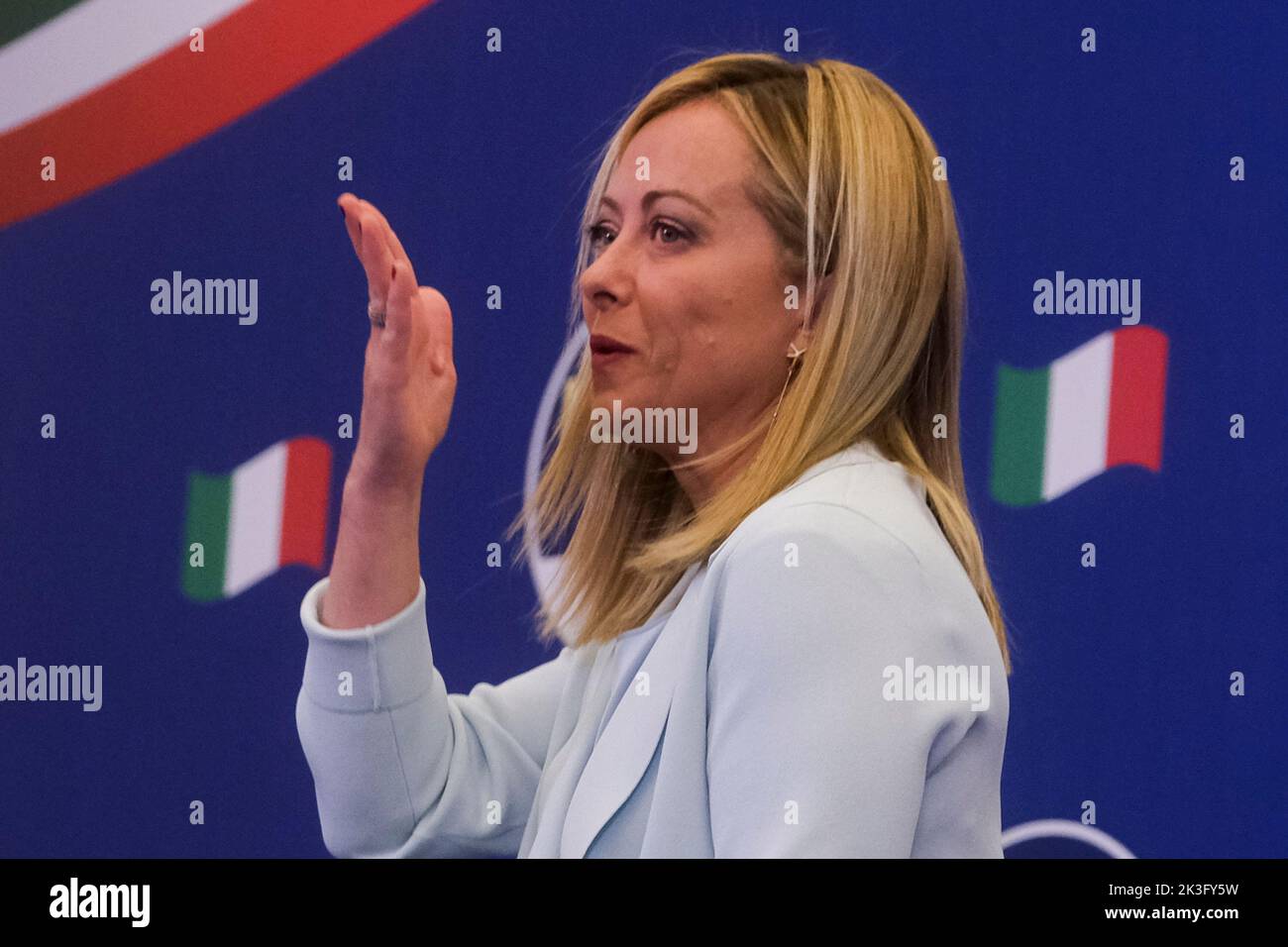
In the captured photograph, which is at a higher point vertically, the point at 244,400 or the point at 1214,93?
the point at 1214,93

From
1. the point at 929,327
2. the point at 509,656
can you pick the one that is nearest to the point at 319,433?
the point at 509,656

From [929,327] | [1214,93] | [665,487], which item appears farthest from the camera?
[1214,93]

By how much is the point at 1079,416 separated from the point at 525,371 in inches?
29.3

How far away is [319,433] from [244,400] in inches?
4.3

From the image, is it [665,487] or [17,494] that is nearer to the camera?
[665,487]

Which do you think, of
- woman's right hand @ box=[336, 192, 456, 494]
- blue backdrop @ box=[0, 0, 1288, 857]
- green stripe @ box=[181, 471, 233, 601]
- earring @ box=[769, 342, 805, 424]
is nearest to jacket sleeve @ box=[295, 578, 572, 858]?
woman's right hand @ box=[336, 192, 456, 494]

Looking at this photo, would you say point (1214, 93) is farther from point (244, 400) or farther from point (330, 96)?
point (244, 400)

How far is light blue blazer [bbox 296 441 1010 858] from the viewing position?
97cm

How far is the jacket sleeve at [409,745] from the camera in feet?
4.30

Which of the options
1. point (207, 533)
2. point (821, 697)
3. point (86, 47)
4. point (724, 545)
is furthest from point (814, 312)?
point (86, 47)

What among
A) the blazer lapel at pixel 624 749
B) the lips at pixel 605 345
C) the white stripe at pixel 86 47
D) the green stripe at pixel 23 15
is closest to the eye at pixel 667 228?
the lips at pixel 605 345

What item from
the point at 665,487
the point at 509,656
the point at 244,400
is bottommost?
the point at 509,656

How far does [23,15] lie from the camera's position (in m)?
1.95

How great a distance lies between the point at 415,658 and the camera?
1.33m
